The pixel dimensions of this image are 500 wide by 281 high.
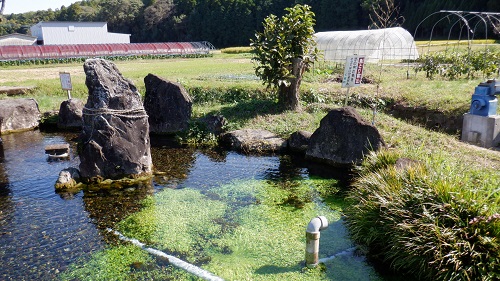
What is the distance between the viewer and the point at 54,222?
23.7ft

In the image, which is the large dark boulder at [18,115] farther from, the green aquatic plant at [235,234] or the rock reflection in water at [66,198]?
the green aquatic plant at [235,234]

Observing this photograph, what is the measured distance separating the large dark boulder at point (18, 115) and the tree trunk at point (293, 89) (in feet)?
29.9

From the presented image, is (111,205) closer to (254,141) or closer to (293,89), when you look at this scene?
(254,141)

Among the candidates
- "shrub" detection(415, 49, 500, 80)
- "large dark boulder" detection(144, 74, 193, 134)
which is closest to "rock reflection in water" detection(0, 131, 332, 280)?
"large dark boulder" detection(144, 74, 193, 134)

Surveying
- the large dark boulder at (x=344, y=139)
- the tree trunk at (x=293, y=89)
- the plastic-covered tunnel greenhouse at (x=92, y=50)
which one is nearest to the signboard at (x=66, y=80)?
the tree trunk at (x=293, y=89)

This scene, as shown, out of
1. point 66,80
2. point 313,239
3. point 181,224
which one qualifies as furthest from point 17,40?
point 313,239

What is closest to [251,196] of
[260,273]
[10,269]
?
[260,273]

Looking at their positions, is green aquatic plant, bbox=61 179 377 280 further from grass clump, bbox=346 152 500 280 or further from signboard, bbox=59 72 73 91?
signboard, bbox=59 72 73 91

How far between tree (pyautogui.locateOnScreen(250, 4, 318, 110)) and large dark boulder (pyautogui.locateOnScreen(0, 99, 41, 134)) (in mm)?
8505

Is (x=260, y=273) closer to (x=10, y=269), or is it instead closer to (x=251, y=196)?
(x=251, y=196)

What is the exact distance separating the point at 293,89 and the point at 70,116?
26.2 feet

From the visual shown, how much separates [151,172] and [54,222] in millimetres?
2843

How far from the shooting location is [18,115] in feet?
48.5

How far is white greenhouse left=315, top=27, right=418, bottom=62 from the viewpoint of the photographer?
89.9 feet
